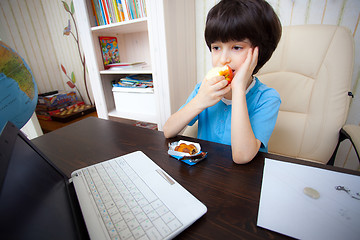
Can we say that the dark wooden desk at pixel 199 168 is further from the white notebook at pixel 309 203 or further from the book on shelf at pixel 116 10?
the book on shelf at pixel 116 10

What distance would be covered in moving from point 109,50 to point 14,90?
117cm

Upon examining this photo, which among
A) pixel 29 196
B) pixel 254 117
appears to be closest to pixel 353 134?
pixel 254 117

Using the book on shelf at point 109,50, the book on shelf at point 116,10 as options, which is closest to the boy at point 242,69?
the book on shelf at point 116,10

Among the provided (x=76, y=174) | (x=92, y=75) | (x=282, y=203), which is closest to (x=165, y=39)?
(x=92, y=75)

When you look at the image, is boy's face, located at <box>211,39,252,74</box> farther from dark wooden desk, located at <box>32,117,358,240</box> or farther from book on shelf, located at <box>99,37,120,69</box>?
book on shelf, located at <box>99,37,120,69</box>

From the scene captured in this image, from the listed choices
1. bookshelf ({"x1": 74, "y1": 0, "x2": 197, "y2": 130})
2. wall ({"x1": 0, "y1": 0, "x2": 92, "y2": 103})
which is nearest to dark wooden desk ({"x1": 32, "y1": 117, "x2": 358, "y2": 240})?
bookshelf ({"x1": 74, "y1": 0, "x2": 197, "y2": 130})

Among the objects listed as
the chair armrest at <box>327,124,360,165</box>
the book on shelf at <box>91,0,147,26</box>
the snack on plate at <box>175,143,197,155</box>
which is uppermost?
the book on shelf at <box>91,0,147,26</box>

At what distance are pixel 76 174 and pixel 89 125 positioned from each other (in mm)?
442

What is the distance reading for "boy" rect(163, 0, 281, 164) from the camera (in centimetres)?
57

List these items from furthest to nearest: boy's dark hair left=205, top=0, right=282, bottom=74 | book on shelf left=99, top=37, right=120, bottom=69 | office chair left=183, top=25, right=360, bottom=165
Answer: book on shelf left=99, top=37, right=120, bottom=69 < office chair left=183, top=25, right=360, bottom=165 < boy's dark hair left=205, top=0, right=282, bottom=74

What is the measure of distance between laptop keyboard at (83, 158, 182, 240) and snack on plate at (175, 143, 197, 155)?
0.17 metres

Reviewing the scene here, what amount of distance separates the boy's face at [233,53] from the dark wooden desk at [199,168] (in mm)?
313

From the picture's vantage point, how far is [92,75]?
147 centimetres

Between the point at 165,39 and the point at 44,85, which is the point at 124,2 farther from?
the point at 44,85
